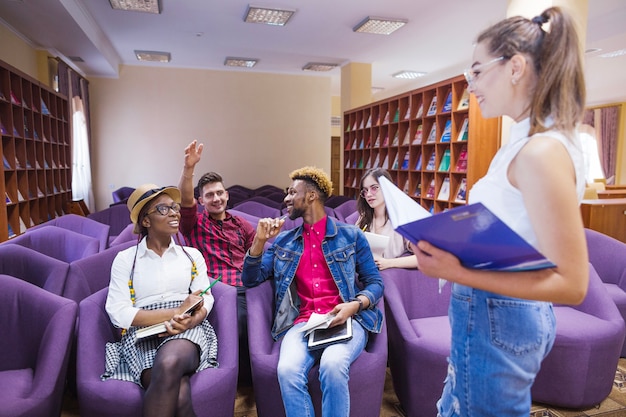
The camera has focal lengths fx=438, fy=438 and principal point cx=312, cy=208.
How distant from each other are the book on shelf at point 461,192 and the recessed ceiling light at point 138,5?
4246mm

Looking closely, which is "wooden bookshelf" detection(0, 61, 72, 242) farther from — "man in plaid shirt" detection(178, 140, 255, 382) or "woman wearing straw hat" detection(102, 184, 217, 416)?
"woman wearing straw hat" detection(102, 184, 217, 416)

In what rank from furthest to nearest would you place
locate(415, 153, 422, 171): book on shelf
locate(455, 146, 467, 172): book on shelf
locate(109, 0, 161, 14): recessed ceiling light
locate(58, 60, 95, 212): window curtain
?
locate(58, 60, 95, 212): window curtain < locate(415, 153, 422, 171): book on shelf < locate(109, 0, 161, 14): recessed ceiling light < locate(455, 146, 467, 172): book on shelf

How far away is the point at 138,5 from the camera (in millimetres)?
5445

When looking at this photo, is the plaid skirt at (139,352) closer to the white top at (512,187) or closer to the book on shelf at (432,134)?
the white top at (512,187)

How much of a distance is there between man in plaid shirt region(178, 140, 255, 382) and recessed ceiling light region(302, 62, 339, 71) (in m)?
→ 6.08

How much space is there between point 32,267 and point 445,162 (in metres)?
4.49

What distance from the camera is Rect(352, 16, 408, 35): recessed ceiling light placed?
231 inches

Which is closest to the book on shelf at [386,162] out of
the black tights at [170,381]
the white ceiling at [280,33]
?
the white ceiling at [280,33]

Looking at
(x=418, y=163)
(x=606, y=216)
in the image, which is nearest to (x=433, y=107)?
(x=418, y=163)

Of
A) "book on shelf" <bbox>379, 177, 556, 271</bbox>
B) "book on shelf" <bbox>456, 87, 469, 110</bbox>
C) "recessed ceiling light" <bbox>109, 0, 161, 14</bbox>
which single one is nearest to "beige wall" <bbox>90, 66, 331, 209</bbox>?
"recessed ceiling light" <bbox>109, 0, 161, 14</bbox>

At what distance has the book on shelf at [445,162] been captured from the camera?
5.44m

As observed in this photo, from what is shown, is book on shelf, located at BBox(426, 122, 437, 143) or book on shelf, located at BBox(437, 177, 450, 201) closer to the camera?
book on shelf, located at BBox(437, 177, 450, 201)

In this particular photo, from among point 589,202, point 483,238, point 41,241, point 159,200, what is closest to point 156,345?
point 159,200

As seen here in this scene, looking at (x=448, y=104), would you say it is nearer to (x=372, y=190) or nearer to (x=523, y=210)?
(x=372, y=190)
